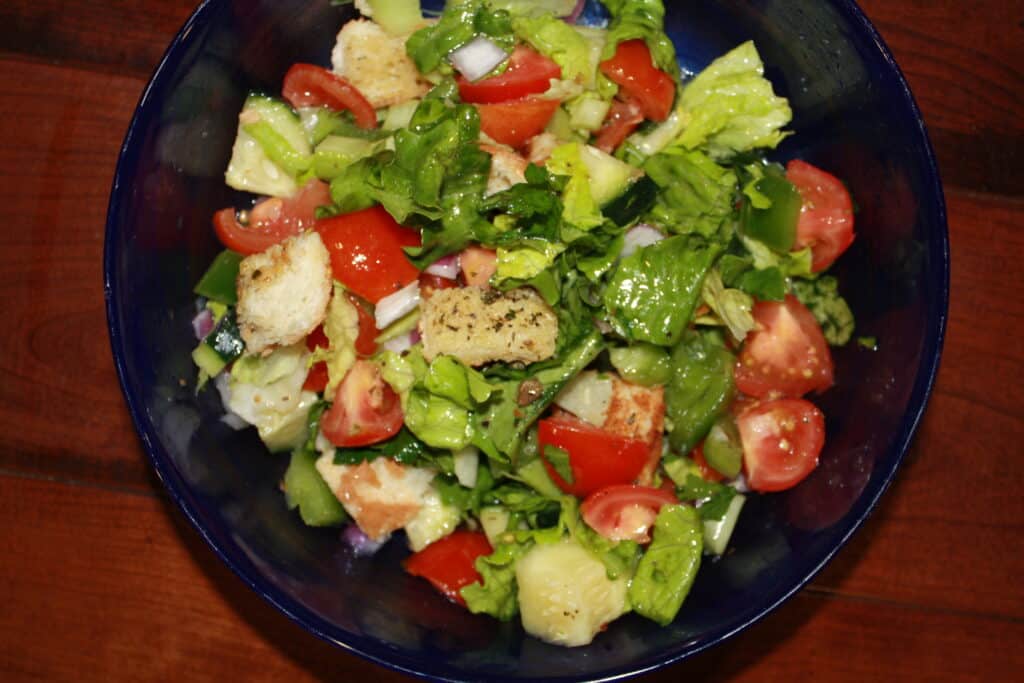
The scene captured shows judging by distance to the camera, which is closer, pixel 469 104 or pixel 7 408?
pixel 469 104

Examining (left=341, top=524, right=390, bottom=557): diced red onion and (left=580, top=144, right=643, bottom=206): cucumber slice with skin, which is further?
(left=341, top=524, right=390, bottom=557): diced red onion

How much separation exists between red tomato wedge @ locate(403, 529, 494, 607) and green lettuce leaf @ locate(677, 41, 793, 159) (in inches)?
49.9

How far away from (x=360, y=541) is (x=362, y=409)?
49cm

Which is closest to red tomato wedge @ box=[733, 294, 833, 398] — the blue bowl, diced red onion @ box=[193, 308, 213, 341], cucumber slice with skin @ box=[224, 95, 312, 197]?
the blue bowl

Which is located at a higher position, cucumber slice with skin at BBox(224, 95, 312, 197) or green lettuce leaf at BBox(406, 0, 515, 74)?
green lettuce leaf at BBox(406, 0, 515, 74)

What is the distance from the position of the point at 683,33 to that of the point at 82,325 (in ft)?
6.78

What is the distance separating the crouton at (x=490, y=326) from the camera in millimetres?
2422

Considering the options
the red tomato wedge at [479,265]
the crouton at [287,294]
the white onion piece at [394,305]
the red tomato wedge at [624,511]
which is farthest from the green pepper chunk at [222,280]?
the red tomato wedge at [624,511]

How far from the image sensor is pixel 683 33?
9.73 feet

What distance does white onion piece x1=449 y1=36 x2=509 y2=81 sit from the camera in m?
2.67

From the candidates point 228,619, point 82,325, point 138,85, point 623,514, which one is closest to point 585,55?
point 623,514

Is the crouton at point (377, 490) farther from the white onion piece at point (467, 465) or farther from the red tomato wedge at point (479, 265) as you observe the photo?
the red tomato wedge at point (479, 265)

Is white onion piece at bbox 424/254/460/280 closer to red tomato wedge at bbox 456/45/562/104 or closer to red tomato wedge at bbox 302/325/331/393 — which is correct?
red tomato wedge at bbox 302/325/331/393

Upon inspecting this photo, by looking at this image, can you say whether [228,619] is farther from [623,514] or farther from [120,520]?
[623,514]
